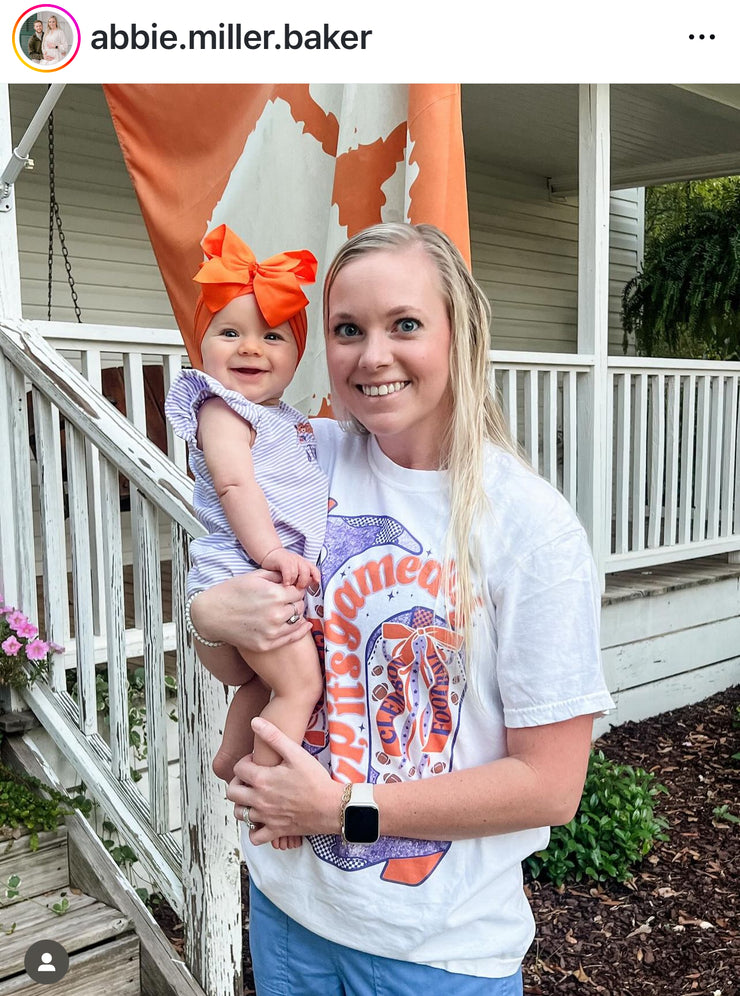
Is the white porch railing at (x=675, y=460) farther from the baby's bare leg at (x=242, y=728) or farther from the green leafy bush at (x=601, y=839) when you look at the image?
the baby's bare leg at (x=242, y=728)

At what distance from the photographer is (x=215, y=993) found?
2.17 m

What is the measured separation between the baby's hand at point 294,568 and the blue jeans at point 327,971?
483 mm

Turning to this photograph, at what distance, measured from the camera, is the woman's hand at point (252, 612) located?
1.18 metres

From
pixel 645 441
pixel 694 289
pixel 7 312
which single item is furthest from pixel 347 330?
pixel 694 289

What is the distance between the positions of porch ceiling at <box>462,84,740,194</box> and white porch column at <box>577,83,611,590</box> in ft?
Answer: 3.83

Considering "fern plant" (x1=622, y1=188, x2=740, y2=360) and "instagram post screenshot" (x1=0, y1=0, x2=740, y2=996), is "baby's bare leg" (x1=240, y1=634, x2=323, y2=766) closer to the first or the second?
"instagram post screenshot" (x1=0, y1=0, x2=740, y2=996)

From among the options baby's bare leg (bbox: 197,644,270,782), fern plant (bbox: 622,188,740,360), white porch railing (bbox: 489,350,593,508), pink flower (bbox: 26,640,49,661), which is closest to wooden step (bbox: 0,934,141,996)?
pink flower (bbox: 26,640,49,661)

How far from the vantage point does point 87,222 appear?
5.74m

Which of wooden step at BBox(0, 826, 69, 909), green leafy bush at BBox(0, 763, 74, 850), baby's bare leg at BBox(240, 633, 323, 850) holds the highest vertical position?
baby's bare leg at BBox(240, 633, 323, 850)

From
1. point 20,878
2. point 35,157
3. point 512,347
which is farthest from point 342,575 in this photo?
point 512,347

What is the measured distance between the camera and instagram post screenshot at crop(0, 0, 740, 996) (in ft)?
3.72

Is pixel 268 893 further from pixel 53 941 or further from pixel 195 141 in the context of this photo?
pixel 195 141
